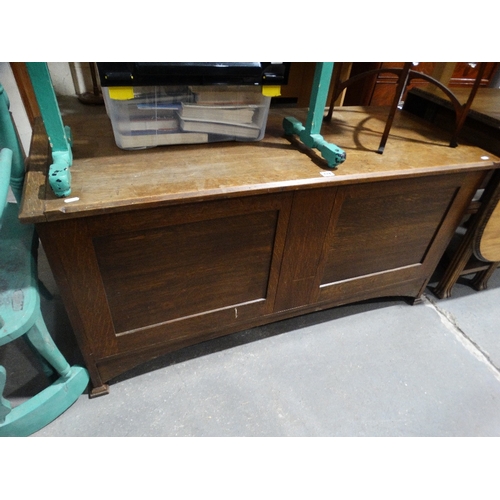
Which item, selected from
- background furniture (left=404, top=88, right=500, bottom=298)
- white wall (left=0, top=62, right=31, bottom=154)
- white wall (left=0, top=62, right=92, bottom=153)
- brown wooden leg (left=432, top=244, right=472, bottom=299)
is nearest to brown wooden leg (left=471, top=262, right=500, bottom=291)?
background furniture (left=404, top=88, right=500, bottom=298)

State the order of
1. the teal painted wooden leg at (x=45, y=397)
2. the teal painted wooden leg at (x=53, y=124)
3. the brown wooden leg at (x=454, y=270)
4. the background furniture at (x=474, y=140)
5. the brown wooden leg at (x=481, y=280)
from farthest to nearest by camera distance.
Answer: the brown wooden leg at (x=481, y=280)
the brown wooden leg at (x=454, y=270)
the background furniture at (x=474, y=140)
the teal painted wooden leg at (x=45, y=397)
the teal painted wooden leg at (x=53, y=124)

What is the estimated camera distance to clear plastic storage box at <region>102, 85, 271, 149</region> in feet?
3.47

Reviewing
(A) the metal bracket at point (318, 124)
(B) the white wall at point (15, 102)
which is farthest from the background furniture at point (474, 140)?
(B) the white wall at point (15, 102)

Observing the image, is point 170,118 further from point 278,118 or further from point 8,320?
Result: point 8,320

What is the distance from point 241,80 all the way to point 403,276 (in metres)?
1.11

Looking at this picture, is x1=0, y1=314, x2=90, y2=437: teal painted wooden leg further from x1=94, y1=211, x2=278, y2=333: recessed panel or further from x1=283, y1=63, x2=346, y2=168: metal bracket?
x1=283, y1=63, x2=346, y2=168: metal bracket

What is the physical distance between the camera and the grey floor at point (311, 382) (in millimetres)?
1260

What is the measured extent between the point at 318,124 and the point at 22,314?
3.57ft

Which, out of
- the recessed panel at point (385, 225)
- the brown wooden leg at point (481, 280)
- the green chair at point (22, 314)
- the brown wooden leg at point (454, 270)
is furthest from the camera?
the brown wooden leg at point (481, 280)

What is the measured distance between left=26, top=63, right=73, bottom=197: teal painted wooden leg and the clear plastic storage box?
6.6 inches

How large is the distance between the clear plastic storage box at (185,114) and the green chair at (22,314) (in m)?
0.33

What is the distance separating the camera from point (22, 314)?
0.96 meters

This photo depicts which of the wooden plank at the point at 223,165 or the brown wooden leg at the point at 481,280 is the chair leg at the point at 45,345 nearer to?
the wooden plank at the point at 223,165

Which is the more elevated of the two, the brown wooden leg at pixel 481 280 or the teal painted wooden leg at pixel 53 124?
the teal painted wooden leg at pixel 53 124
